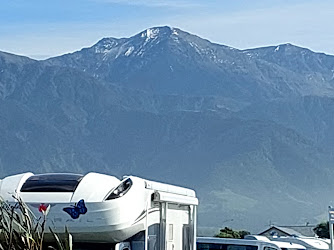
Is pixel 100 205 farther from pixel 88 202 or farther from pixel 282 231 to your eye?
pixel 282 231

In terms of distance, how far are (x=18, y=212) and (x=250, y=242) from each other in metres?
9.69

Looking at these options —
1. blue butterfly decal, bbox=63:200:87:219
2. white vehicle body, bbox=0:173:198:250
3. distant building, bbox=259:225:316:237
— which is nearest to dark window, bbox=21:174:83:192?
white vehicle body, bbox=0:173:198:250

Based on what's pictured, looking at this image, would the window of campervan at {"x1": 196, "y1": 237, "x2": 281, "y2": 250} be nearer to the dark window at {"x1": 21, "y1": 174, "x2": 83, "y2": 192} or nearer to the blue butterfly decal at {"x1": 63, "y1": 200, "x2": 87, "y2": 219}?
the dark window at {"x1": 21, "y1": 174, "x2": 83, "y2": 192}

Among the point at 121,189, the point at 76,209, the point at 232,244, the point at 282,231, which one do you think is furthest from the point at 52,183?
the point at 282,231

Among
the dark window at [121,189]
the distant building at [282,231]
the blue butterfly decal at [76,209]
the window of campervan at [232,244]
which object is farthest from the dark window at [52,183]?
the distant building at [282,231]

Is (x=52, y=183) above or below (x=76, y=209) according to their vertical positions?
above

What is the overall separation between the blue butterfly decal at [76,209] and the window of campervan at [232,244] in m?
9.32

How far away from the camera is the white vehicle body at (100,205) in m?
9.77

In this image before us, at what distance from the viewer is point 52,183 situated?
→ 33.4 feet

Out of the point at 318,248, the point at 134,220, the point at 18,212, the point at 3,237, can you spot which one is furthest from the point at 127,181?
the point at 318,248

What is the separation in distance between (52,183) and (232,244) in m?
10.2

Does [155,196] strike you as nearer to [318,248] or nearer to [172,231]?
[172,231]

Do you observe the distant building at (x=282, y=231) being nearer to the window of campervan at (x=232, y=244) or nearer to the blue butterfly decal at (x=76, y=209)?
the window of campervan at (x=232, y=244)

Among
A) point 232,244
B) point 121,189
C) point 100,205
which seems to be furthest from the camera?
point 232,244
